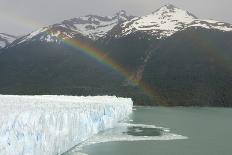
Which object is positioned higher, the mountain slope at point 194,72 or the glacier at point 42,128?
the mountain slope at point 194,72

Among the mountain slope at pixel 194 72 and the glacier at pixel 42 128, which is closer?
the glacier at pixel 42 128

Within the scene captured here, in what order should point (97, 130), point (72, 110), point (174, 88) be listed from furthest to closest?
point (174, 88) → point (97, 130) → point (72, 110)

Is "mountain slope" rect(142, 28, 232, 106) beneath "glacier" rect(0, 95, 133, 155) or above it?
above

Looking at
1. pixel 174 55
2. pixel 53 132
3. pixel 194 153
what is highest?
pixel 174 55

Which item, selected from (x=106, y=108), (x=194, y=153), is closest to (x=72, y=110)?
(x=194, y=153)

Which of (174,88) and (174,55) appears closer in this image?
(174,88)

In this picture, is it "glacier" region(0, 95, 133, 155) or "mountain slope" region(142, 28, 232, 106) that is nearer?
"glacier" region(0, 95, 133, 155)

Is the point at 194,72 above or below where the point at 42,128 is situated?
above

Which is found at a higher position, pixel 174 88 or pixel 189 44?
pixel 189 44

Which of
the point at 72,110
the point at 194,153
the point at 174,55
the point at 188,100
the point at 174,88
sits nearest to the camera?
the point at 72,110

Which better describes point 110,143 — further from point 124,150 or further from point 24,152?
point 24,152

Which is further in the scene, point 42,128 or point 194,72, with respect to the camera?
point 194,72
